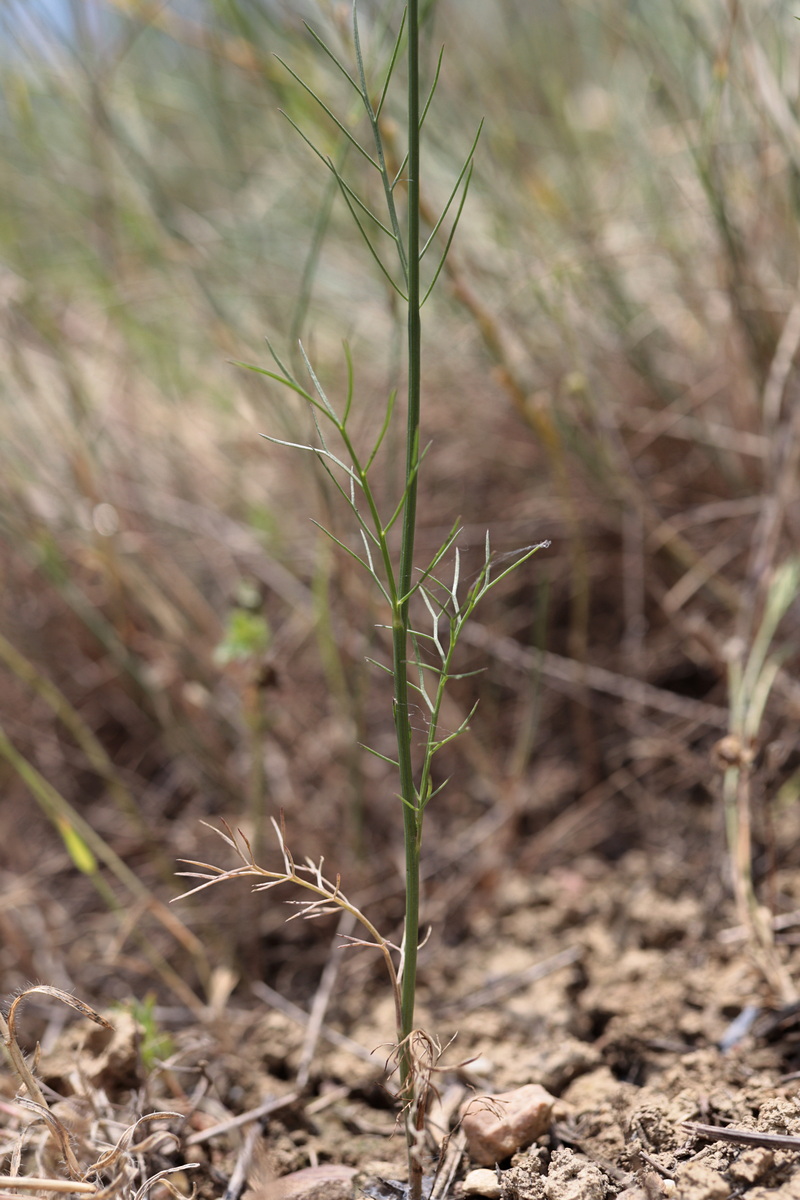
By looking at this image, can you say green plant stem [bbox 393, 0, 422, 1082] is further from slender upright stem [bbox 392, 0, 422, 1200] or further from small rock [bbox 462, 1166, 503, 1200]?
small rock [bbox 462, 1166, 503, 1200]

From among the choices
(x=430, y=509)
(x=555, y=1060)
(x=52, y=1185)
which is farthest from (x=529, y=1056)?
(x=430, y=509)

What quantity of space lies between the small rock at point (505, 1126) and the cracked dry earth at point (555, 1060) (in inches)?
0.5

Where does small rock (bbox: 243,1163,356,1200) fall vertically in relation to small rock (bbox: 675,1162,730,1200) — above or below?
below

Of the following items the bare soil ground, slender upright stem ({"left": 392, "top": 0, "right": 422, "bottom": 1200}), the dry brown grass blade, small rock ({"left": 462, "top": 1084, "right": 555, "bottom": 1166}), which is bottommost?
the bare soil ground

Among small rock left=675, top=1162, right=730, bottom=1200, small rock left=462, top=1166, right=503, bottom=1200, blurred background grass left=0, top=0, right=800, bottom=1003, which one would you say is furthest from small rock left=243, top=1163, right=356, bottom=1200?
blurred background grass left=0, top=0, right=800, bottom=1003

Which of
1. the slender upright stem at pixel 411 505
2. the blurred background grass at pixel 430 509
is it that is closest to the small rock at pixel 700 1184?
the slender upright stem at pixel 411 505

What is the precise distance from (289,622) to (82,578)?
1.52 ft

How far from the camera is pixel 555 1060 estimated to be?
38.1 inches

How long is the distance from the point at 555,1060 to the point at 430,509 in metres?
1.18

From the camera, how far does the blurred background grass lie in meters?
1.34

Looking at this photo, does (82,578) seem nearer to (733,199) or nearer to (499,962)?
(499,962)

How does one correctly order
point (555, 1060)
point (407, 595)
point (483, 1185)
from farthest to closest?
point (555, 1060) < point (483, 1185) < point (407, 595)

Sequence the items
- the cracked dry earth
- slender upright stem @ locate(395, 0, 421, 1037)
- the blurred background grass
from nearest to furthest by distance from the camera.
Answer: slender upright stem @ locate(395, 0, 421, 1037)
the cracked dry earth
the blurred background grass

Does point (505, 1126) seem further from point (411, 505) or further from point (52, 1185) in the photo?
point (411, 505)
